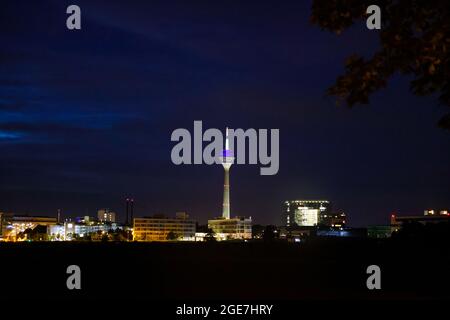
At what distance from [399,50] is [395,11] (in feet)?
2.15

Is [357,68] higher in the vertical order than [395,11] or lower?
lower

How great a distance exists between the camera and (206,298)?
2222cm

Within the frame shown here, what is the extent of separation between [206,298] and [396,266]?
23176 millimetres

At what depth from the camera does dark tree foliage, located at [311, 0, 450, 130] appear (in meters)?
10.3

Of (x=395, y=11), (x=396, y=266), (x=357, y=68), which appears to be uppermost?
(x=395, y=11)

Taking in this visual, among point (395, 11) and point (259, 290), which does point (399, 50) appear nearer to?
point (395, 11)

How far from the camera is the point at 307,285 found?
28.8m

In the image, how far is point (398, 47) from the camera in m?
10.9

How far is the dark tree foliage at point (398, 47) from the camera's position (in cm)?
1033
